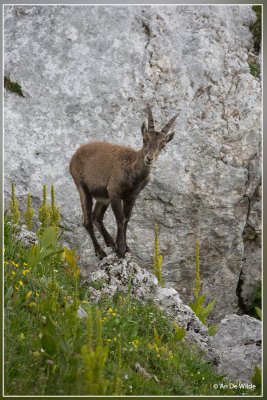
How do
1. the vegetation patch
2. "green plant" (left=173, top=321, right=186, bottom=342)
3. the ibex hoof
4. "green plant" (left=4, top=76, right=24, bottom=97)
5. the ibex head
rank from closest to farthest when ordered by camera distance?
the vegetation patch
"green plant" (left=173, top=321, right=186, bottom=342)
the ibex head
the ibex hoof
"green plant" (left=4, top=76, right=24, bottom=97)

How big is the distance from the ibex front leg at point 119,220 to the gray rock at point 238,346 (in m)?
1.72

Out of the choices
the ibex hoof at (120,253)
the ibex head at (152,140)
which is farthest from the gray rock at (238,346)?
the ibex head at (152,140)

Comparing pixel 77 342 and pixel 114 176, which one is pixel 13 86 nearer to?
pixel 114 176

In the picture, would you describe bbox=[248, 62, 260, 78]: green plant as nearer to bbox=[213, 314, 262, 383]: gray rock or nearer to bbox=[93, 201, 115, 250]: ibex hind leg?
bbox=[93, 201, 115, 250]: ibex hind leg

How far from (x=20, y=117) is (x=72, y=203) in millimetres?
1586

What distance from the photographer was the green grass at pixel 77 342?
3.72m

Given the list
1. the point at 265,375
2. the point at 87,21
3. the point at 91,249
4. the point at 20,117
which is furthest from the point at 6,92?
the point at 265,375

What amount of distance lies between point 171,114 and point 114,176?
196cm

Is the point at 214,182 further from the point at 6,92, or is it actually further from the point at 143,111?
the point at 6,92

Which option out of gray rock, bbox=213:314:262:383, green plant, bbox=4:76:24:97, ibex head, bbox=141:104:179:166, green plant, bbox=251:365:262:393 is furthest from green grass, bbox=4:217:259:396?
green plant, bbox=4:76:24:97

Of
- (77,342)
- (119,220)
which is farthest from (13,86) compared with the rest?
(77,342)

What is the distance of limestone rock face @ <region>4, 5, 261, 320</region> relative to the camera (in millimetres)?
7297

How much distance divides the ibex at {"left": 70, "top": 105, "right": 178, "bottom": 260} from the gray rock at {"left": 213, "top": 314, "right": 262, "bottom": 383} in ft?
5.69

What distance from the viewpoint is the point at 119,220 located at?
21.6 ft
